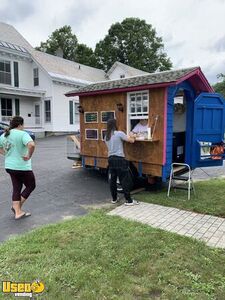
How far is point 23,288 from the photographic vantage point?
2.68 metres

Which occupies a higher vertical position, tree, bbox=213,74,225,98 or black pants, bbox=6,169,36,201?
tree, bbox=213,74,225,98

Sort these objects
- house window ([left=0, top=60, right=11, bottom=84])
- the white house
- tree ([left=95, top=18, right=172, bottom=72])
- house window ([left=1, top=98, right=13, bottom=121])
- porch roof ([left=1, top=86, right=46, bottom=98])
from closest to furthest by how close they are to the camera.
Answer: porch roof ([left=1, top=86, right=46, bottom=98]) < house window ([left=1, top=98, right=13, bottom=121]) < house window ([left=0, top=60, right=11, bottom=84]) < the white house < tree ([left=95, top=18, right=172, bottom=72])

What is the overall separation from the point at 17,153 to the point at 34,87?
18912 mm

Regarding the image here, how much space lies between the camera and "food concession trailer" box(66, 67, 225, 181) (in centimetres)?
609

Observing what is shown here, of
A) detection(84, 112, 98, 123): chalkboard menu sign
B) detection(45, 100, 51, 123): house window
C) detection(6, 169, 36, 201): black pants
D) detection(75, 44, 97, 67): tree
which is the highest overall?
detection(75, 44, 97, 67): tree

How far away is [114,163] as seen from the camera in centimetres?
550

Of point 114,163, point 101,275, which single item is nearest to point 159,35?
point 114,163

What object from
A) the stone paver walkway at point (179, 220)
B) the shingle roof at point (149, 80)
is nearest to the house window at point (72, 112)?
the shingle roof at point (149, 80)

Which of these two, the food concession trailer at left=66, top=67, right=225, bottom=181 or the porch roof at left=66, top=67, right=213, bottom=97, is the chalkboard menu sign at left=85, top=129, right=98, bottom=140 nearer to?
the food concession trailer at left=66, top=67, right=225, bottom=181

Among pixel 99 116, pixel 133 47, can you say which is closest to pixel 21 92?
pixel 99 116

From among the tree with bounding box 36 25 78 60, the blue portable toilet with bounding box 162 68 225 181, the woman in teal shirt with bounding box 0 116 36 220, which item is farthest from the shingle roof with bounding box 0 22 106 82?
the woman in teal shirt with bounding box 0 116 36 220

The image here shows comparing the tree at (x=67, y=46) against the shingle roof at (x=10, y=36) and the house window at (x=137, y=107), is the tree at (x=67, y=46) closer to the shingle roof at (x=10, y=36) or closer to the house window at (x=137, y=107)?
the shingle roof at (x=10, y=36)

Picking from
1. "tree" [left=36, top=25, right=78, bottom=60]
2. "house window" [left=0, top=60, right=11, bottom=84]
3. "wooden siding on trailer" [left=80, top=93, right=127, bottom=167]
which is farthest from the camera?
"tree" [left=36, top=25, right=78, bottom=60]

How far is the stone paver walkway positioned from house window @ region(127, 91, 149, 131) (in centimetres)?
223
